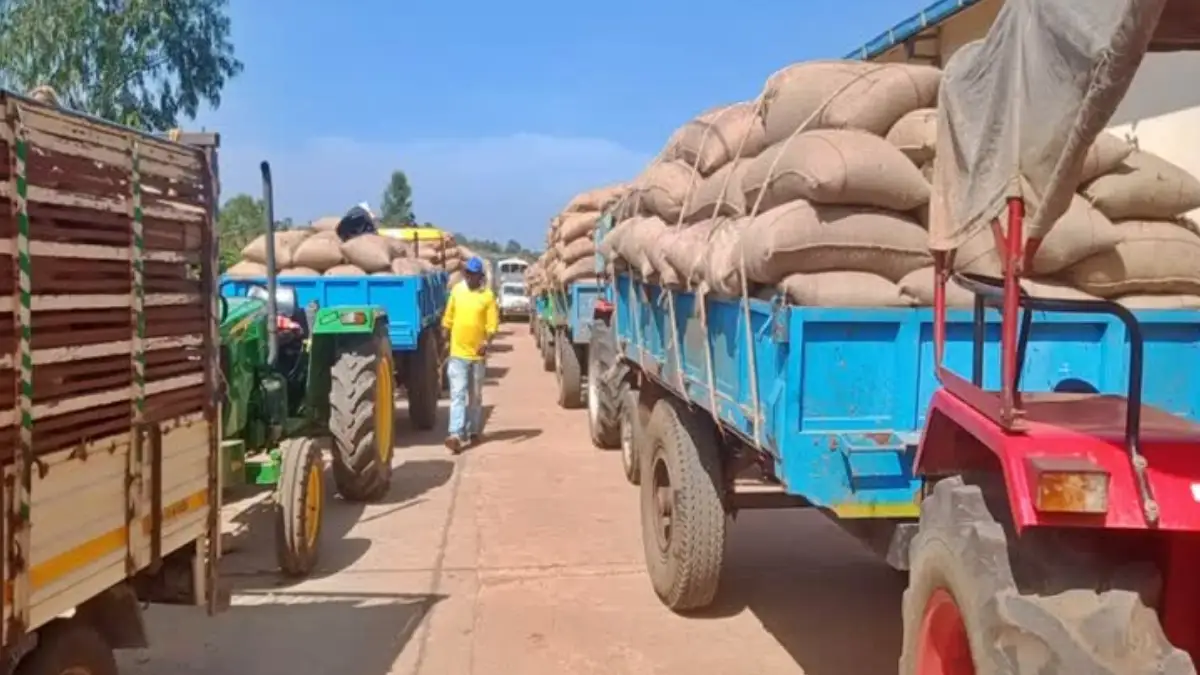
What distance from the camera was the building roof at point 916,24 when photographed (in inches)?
409

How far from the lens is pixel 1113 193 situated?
4227mm

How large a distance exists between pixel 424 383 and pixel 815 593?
6.43 m

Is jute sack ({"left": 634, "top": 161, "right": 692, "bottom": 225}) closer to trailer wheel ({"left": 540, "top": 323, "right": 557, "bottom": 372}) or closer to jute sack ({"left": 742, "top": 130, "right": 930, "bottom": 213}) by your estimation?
jute sack ({"left": 742, "top": 130, "right": 930, "bottom": 213})

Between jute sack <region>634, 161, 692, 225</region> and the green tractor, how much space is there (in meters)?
2.06

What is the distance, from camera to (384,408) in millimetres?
8281

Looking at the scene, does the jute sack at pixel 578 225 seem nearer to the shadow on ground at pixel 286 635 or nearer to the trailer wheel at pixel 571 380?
the trailer wheel at pixel 571 380

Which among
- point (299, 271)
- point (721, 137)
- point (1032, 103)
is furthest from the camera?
point (299, 271)

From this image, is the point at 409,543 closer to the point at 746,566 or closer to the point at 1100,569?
the point at 746,566

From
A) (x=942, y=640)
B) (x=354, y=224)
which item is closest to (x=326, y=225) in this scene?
(x=354, y=224)

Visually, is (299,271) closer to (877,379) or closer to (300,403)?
(300,403)

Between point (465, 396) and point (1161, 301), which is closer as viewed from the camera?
point (1161, 301)

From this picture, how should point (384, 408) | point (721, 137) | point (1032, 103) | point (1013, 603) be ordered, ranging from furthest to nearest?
point (384, 408) → point (721, 137) → point (1013, 603) → point (1032, 103)

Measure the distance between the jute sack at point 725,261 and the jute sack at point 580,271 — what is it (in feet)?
31.7

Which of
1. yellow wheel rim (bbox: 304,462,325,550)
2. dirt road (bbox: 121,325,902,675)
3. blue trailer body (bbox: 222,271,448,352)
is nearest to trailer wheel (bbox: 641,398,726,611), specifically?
dirt road (bbox: 121,325,902,675)
